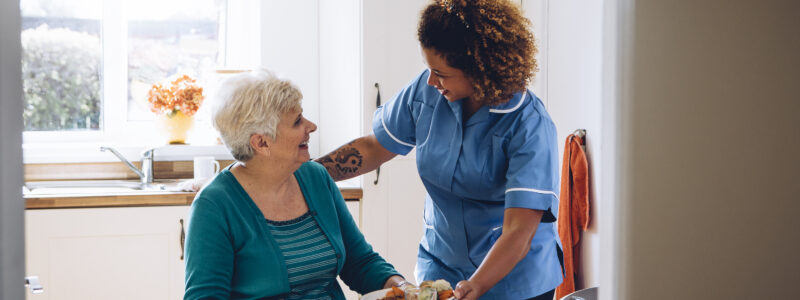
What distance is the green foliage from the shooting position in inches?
131

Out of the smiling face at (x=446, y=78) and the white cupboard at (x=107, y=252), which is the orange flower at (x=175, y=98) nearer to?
the white cupboard at (x=107, y=252)

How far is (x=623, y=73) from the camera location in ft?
0.73

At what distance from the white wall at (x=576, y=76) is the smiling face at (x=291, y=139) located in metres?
1.05

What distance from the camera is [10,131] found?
7.7 inches

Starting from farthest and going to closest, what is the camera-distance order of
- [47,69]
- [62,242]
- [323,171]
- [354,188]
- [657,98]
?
[47,69] → [354,188] → [62,242] → [323,171] → [657,98]

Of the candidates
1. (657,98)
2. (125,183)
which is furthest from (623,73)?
(125,183)

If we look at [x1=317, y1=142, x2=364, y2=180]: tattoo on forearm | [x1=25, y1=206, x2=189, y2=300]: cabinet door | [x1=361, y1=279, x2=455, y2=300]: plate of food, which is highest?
[x1=317, y1=142, x2=364, y2=180]: tattoo on forearm

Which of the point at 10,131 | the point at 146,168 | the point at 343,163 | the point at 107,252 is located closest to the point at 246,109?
the point at 343,163

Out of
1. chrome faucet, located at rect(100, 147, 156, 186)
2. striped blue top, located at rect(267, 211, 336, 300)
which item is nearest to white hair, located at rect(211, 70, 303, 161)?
striped blue top, located at rect(267, 211, 336, 300)

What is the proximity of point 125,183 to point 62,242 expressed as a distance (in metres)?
0.53

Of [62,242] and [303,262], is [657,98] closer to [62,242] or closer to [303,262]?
[303,262]

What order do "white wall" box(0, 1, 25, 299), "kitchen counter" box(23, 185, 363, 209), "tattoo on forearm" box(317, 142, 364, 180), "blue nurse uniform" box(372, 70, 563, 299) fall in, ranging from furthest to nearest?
"kitchen counter" box(23, 185, 363, 209) < "tattoo on forearm" box(317, 142, 364, 180) < "blue nurse uniform" box(372, 70, 563, 299) < "white wall" box(0, 1, 25, 299)

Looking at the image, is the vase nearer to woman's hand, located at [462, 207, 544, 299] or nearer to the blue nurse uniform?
the blue nurse uniform

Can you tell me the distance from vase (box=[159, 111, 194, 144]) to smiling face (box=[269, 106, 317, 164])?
182 cm
